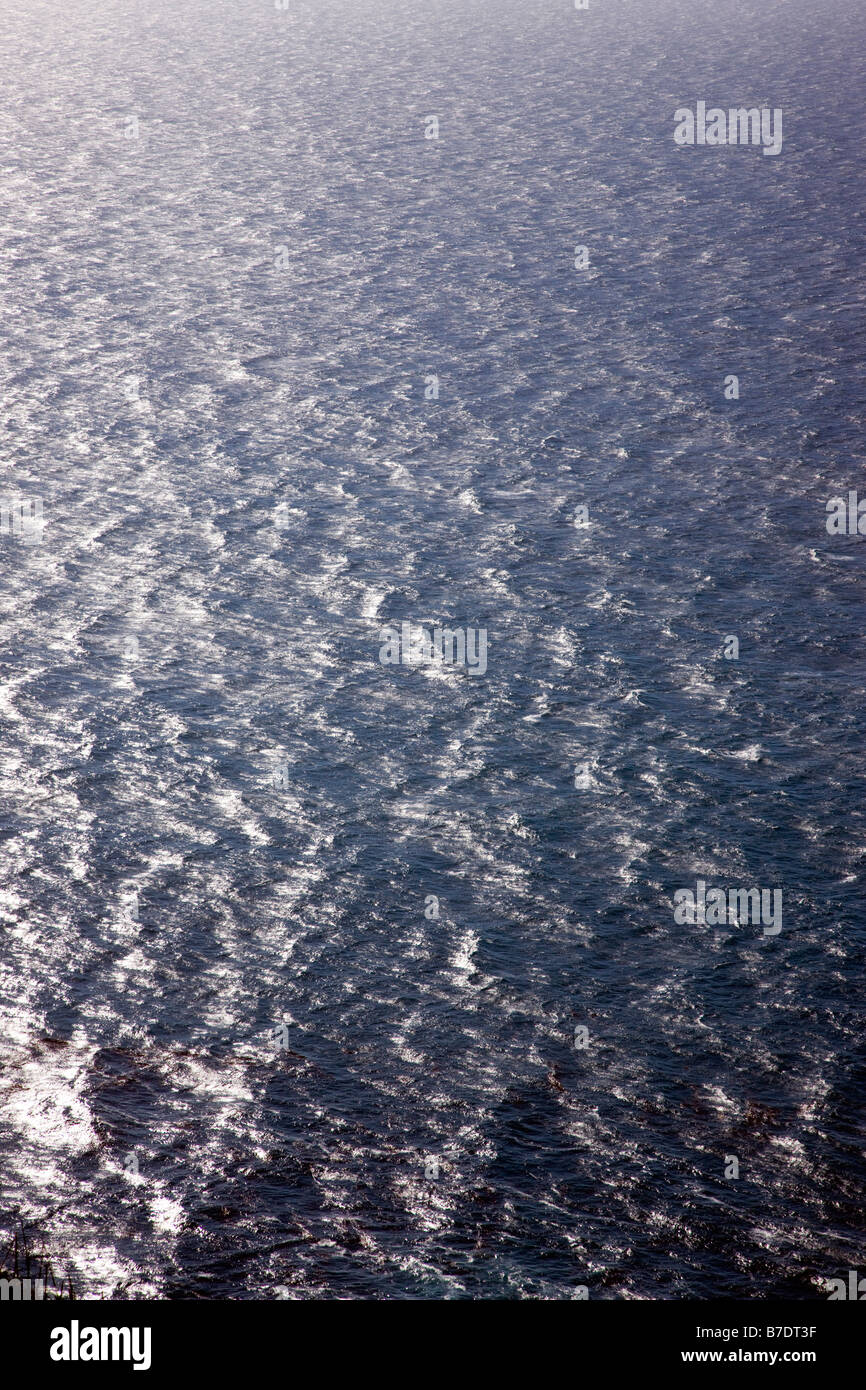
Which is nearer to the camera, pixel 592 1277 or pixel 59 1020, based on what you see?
pixel 592 1277

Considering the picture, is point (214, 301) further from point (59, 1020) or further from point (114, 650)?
point (59, 1020)

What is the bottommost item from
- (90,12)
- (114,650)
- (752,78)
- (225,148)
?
(114,650)

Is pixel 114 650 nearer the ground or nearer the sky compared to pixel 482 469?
nearer the ground

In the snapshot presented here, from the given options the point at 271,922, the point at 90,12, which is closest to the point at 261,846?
the point at 271,922

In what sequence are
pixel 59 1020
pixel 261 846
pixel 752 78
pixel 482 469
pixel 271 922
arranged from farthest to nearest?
1. pixel 752 78
2. pixel 482 469
3. pixel 261 846
4. pixel 271 922
5. pixel 59 1020

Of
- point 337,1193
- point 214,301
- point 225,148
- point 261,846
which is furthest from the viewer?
point 225,148

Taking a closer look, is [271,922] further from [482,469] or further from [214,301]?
[214,301]
